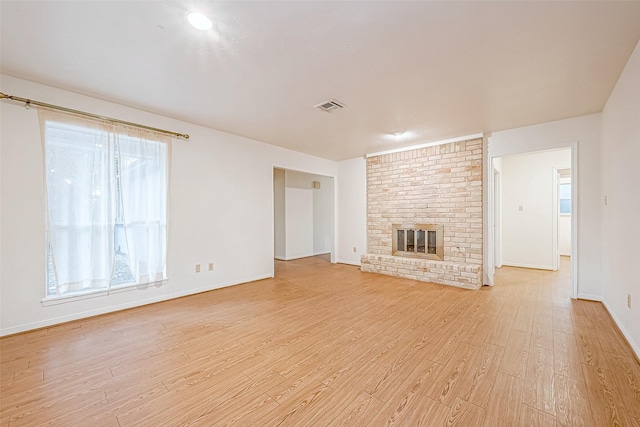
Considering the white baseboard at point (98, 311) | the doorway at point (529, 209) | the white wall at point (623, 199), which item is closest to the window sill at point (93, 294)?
the white baseboard at point (98, 311)

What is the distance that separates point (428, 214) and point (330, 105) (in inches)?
117

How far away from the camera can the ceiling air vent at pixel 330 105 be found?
308 cm

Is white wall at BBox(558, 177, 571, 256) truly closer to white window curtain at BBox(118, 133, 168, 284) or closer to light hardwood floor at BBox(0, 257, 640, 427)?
light hardwood floor at BBox(0, 257, 640, 427)

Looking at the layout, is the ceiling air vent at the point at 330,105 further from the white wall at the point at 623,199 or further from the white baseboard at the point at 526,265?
the white baseboard at the point at 526,265

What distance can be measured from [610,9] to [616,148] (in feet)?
5.68

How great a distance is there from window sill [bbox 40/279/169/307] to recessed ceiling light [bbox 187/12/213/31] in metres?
3.09

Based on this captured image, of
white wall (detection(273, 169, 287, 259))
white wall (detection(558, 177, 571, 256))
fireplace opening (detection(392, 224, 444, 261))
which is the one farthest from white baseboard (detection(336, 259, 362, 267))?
white wall (detection(558, 177, 571, 256))

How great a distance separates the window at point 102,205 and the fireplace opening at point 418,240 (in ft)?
13.6

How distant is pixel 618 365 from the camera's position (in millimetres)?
2025

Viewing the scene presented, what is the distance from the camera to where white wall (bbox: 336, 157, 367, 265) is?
604 cm

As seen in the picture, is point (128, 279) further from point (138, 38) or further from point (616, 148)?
point (616, 148)

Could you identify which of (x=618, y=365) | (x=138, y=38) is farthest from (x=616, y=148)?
(x=138, y=38)

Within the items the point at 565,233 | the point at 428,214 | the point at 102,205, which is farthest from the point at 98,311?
the point at 565,233

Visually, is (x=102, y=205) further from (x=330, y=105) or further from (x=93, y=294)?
(x=330, y=105)
